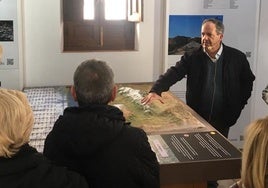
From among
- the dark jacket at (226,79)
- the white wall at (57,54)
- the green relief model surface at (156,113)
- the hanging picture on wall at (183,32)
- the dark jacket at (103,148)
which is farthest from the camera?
the hanging picture on wall at (183,32)

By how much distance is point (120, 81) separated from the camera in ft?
13.4

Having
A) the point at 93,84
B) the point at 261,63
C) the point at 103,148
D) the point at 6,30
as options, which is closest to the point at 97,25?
the point at 6,30

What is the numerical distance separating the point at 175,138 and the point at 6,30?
1.93 metres

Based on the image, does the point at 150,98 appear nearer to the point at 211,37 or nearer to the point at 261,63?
the point at 211,37

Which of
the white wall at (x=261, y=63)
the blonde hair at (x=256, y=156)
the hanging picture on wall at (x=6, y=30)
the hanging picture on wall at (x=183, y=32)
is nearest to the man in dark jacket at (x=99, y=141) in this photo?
the blonde hair at (x=256, y=156)

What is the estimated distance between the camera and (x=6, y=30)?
11.4ft

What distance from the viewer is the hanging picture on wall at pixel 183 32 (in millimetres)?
3984

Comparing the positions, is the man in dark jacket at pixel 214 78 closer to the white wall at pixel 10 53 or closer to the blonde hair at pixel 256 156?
the white wall at pixel 10 53

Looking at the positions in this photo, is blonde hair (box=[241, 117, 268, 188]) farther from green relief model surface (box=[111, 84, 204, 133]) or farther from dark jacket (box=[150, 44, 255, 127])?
dark jacket (box=[150, 44, 255, 127])

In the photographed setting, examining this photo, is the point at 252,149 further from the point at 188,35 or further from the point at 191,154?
the point at 188,35

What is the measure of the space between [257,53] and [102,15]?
157 centimetres

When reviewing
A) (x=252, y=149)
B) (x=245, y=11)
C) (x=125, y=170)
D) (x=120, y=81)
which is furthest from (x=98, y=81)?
(x=245, y=11)

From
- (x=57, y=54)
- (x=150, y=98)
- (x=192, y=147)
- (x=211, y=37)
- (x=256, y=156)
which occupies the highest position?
(x=211, y=37)

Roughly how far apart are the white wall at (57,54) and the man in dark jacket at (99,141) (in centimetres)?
230
